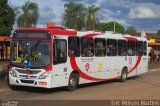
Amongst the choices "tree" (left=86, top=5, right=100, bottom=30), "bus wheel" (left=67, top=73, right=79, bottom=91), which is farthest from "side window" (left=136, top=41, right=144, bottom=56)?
"tree" (left=86, top=5, right=100, bottom=30)

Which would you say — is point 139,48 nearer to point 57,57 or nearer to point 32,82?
point 57,57

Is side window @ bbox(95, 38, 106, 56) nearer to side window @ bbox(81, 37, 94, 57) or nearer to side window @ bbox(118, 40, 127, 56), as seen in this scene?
side window @ bbox(81, 37, 94, 57)

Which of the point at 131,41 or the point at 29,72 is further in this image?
the point at 131,41

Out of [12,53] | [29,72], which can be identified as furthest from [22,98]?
[12,53]

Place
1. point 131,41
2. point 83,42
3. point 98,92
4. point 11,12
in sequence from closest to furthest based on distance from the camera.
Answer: point 98,92
point 83,42
point 131,41
point 11,12

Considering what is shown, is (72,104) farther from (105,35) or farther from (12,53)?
(105,35)

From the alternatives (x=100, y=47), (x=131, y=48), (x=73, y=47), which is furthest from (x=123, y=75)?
(x=73, y=47)

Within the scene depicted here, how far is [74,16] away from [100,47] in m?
39.1

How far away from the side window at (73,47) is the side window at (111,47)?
3520 mm

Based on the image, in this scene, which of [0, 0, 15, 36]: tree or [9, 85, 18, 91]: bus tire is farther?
[0, 0, 15, 36]: tree

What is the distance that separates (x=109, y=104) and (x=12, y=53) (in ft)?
17.5

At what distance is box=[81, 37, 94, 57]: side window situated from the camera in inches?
791

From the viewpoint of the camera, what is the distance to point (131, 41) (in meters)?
26.4

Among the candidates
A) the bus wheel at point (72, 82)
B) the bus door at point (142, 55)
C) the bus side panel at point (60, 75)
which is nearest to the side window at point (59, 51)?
the bus side panel at point (60, 75)
